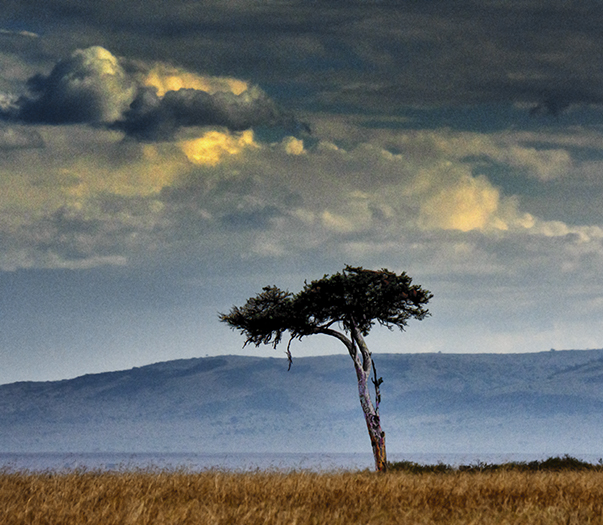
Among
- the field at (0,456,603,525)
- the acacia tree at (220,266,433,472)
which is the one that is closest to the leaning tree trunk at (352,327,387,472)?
the acacia tree at (220,266,433,472)

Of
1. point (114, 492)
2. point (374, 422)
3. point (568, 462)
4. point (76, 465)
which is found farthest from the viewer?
point (568, 462)

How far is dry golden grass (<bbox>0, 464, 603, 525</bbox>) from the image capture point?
39.9 ft

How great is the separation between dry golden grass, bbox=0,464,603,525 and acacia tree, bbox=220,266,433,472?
19330 millimetres

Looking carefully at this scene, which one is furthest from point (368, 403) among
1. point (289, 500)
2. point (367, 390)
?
point (289, 500)

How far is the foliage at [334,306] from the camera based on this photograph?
128ft

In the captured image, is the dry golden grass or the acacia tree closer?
the dry golden grass

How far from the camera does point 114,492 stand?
588 inches

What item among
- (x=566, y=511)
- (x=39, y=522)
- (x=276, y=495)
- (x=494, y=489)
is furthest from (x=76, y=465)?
(x=566, y=511)

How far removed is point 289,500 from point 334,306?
24883 mm

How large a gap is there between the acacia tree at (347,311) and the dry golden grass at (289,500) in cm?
1933

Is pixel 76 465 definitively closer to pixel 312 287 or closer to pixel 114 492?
pixel 114 492

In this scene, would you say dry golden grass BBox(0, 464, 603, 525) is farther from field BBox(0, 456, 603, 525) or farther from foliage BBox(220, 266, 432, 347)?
foliage BBox(220, 266, 432, 347)

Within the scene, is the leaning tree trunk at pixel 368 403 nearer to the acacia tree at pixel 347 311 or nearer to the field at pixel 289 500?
the acacia tree at pixel 347 311

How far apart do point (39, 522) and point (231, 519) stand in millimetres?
2943
